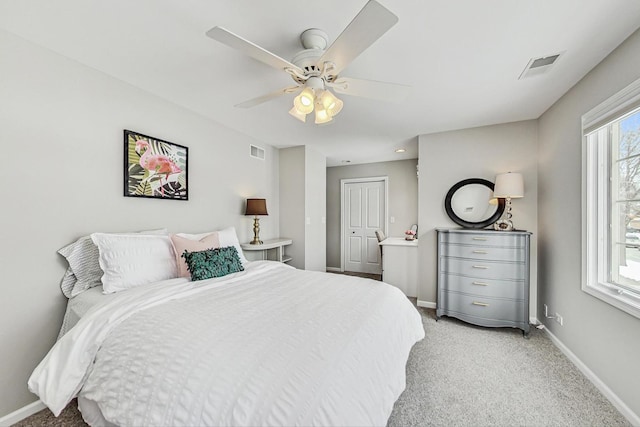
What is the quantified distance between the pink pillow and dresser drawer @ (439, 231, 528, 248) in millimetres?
2561

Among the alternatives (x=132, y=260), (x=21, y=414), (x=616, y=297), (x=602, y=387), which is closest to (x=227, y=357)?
(x=132, y=260)

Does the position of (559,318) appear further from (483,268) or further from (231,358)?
(231,358)

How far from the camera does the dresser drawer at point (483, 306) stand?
2719 millimetres

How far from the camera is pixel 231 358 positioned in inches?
40.7

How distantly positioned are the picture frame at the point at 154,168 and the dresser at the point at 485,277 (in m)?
2.96

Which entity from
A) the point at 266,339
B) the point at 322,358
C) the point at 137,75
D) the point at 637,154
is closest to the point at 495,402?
the point at 322,358

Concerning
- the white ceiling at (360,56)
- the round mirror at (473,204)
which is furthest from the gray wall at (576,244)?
the round mirror at (473,204)

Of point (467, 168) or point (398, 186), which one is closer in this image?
point (467, 168)

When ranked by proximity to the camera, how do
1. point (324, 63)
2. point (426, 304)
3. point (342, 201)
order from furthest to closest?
point (342, 201) < point (426, 304) < point (324, 63)

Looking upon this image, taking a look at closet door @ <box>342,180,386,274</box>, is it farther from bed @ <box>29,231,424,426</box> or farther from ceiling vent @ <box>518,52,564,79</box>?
bed @ <box>29,231,424,426</box>

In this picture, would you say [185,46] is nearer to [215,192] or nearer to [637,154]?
[215,192]

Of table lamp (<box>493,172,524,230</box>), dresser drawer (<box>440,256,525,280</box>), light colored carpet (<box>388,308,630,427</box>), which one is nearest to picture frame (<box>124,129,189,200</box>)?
light colored carpet (<box>388,308,630,427</box>)

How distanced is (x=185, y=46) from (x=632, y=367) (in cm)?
349

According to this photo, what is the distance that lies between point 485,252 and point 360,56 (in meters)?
2.40
